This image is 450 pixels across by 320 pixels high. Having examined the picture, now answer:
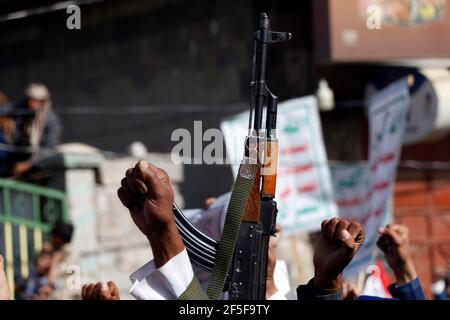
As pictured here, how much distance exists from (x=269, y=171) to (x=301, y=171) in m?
5.68

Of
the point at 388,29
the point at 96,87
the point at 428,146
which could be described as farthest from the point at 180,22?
the point at 428,146

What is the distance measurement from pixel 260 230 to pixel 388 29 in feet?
24.7

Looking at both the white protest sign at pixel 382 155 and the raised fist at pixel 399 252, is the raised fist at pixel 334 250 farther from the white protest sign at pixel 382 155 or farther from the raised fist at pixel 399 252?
the white protest sign at pixel 382 155

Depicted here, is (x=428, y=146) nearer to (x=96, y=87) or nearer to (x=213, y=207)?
(x=96, y=87)

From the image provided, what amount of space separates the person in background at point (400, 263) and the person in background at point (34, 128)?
5074 millimetres

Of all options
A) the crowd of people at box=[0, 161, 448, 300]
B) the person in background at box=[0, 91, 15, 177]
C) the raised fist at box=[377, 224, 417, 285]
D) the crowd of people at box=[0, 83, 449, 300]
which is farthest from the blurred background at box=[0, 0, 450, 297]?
the crowd of people at box=[0, 161, 448, 300]

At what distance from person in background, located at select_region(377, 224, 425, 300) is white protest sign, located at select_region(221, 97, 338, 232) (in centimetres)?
312

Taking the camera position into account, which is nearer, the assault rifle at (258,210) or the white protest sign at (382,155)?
the assault rifle at (258,210)

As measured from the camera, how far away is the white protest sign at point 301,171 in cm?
838

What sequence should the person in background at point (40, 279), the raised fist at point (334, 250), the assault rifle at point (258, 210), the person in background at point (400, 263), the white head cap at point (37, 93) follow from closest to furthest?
the assault rifle at point (258, 210)
the raised fist at point (334, 250)
the person in background at point (400, 263)
the person in background at point (40, 279)
the white head cap at point (37, 93)

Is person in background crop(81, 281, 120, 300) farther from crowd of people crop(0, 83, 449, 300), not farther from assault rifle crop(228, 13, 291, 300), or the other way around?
assault rifle crop(228, 13, 291, 300)

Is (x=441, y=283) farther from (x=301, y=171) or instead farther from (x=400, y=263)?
(x=400, y=263)

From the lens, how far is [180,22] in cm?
1078

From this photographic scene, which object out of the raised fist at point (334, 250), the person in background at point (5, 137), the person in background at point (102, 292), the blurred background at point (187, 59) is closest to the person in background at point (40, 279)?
the person in background at point (5, 137)
